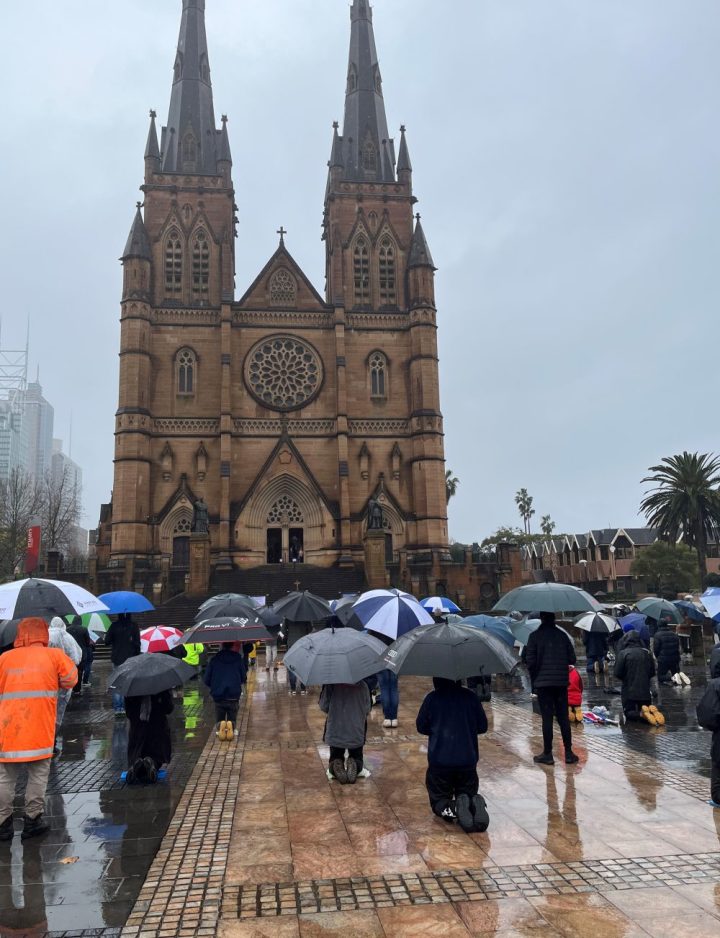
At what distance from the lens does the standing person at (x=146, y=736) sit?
8.35 meters

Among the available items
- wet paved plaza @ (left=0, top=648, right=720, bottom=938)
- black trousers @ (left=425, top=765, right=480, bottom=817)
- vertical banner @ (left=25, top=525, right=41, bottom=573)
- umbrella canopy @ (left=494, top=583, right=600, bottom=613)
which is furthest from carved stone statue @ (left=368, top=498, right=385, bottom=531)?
black trousers @ (left=425, top=765, right=480, bottom=817)

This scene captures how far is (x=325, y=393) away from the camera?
43.2m

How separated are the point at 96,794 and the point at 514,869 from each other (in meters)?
4.98

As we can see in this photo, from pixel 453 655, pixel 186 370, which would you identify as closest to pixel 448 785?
pixel 453 655

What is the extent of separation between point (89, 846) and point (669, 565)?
49.2 meters

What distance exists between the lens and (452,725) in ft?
21.7

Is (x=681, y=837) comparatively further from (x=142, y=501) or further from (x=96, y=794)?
(x=142, y=501)

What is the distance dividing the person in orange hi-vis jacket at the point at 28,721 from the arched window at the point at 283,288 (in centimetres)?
3909

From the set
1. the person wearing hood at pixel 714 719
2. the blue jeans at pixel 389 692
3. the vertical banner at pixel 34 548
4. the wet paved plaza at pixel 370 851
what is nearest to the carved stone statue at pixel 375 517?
the vertical banner at pixel 34 548

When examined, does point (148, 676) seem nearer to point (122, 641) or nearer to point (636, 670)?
point (122, 641)

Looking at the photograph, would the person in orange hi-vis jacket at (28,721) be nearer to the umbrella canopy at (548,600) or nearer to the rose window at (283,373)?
the umbrella canopy at (548,600)

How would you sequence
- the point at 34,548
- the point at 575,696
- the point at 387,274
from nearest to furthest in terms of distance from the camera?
the point at 575,696, the point at 34,548, the point at 387,274

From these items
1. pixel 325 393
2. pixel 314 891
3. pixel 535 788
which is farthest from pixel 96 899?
pixel 325 393

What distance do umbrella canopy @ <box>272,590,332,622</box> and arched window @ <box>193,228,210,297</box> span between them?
109ft
